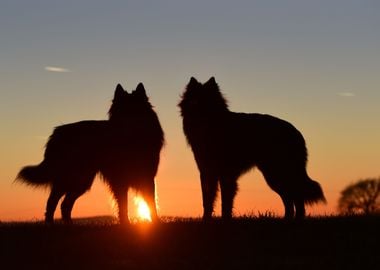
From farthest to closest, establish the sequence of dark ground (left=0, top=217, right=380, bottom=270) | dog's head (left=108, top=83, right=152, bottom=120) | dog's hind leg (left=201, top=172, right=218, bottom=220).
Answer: dog's head (left=108, top=83, right=152, bottom=120) → dog's hind leg (left=201, top=172, right=218, bottom=220) → dark ground (left=0, top=217, right=380, bottom=270)

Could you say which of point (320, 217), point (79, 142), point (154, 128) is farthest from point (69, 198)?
point (320, 217)

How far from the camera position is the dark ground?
9.34 m

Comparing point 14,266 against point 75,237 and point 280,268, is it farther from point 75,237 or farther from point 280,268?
point 280,268

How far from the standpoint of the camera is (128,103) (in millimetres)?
14133

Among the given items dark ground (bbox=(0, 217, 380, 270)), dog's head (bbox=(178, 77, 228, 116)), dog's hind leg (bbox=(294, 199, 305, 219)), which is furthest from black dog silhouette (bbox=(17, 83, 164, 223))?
dog's hind leg (bbox=(294, 199, 305, 219))

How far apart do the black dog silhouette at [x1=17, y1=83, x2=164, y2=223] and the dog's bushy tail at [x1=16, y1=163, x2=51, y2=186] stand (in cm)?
2

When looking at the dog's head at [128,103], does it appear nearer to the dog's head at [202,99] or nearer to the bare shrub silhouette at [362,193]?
the dog's head at [202,99]

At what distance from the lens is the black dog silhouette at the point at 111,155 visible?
1398cm

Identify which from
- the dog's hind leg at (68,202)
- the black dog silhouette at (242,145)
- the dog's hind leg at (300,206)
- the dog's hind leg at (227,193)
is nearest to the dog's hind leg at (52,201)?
the dog's hind leg at (68,202)

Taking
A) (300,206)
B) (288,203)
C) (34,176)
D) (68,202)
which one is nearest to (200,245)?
(300,206)

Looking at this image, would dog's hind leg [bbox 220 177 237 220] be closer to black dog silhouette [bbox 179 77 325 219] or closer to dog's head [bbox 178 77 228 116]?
black dog silhouette [bbox 179 77 325 219]

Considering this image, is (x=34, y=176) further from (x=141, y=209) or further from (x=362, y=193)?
(x=362, y=193)

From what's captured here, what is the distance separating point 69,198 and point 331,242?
271 inches

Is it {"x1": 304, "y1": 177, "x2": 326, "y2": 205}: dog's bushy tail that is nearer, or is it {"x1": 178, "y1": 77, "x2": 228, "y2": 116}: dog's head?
{"x1": 178, "y1": 77, "x2": 228, "y2": 116}: dog's head
